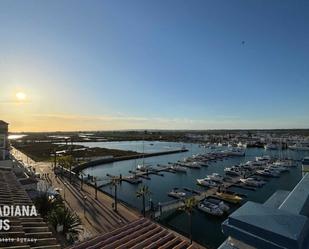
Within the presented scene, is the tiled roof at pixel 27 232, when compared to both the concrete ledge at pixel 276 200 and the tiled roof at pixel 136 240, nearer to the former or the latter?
the tiled roof at pixel 136 240

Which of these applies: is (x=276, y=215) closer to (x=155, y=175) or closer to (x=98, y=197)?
(x=98, y=197)

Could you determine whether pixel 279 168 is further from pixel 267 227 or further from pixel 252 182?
pixel 267 227

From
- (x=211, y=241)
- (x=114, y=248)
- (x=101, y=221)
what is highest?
(x=114, y=248)

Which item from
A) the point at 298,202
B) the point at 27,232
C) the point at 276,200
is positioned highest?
the point at 298,202

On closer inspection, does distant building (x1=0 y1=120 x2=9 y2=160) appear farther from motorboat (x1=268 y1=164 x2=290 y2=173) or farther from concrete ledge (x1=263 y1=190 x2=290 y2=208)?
motorboat (x1=268 y1=164 x2=290 y2=173)

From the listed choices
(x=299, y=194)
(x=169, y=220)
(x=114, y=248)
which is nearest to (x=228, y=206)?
(x=169, y=220)

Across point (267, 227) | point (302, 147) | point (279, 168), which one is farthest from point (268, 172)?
point (302, 147)

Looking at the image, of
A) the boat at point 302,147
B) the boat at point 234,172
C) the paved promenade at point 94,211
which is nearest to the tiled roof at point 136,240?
the paved promenade at point 94,211
